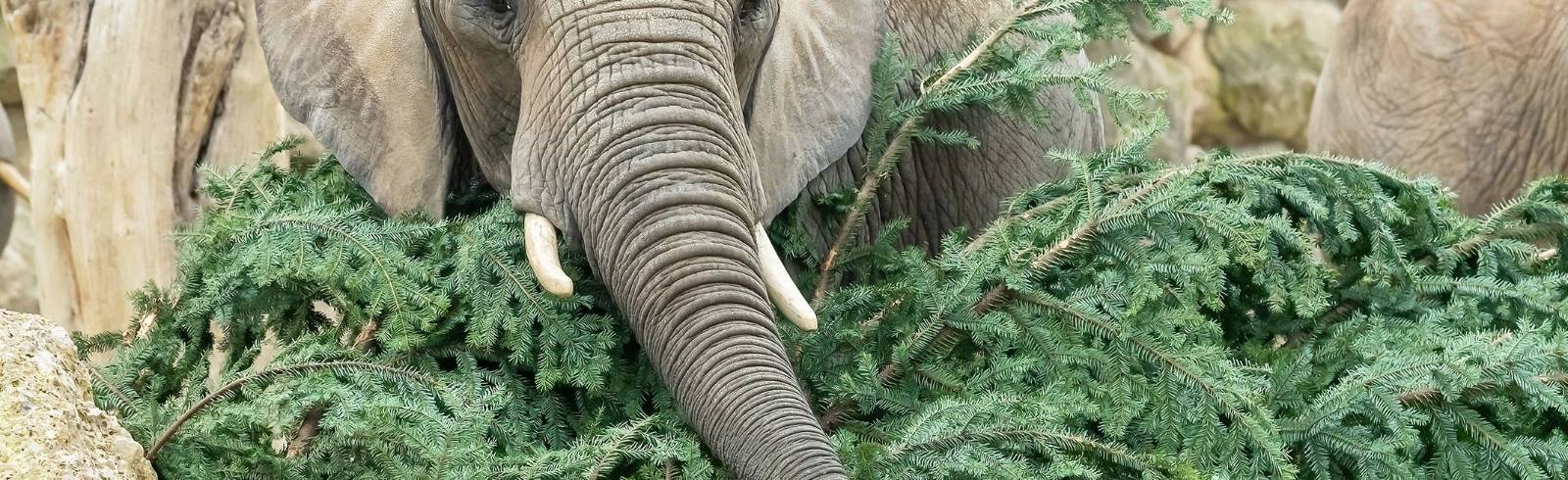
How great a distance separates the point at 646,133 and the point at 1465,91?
3037 mm

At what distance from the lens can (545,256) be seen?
2721 millimetres

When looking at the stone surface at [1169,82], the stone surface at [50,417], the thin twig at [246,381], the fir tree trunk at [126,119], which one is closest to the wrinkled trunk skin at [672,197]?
the thin twig at [246,381]

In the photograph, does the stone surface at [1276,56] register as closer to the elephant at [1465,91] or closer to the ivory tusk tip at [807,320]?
the elephant at [1465,91]

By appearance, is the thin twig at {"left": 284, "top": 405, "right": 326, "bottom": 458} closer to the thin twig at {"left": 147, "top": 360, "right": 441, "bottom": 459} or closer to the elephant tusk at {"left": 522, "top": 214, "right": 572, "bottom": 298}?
the thin twig at {"left": 147, "top": 360, "right": 441, "bottom": 459}

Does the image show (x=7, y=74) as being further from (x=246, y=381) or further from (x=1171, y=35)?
(x=246, y=381)

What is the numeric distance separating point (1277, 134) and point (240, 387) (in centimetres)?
995

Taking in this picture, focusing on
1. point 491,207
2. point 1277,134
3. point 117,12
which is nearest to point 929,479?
point 491,207

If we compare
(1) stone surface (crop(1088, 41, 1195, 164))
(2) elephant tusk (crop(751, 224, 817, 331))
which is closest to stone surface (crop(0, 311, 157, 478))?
(2) elephant tusk (crop(751, 224, 817, 331))

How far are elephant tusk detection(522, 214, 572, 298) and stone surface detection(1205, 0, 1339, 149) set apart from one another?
9.26 m

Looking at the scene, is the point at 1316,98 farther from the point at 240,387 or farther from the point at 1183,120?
the point at 1183,120

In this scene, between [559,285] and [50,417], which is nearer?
[50,417]

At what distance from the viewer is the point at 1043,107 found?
3.49 meters

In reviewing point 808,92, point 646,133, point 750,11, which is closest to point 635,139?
point 646,133

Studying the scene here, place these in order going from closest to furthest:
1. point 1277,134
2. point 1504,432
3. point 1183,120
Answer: point 1504,432
point 1183,120
point 1277,134
